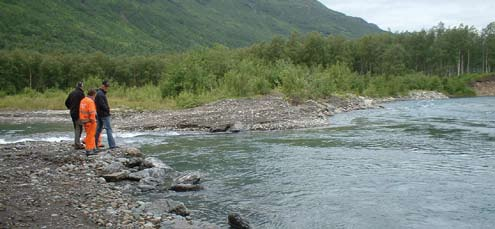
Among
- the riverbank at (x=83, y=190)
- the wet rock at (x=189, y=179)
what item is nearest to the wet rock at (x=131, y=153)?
the riverbank at (x=83, y=190)

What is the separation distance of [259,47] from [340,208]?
2919 inches

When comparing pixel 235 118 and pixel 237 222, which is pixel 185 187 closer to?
pixel 237 222

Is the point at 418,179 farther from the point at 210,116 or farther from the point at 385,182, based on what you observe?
the point at 210,116

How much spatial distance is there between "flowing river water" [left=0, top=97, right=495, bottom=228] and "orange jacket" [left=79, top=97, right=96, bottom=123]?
3.94 m

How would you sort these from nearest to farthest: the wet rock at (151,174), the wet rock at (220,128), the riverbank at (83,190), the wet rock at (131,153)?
the riverbank at (83,190), the wet rock at (151,174), the wet rock at (131,153), the wet rock at (220,128)

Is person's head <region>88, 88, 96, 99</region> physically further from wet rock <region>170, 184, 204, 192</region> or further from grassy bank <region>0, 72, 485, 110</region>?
grassy bank <region>0, 72, 485, 110</region>

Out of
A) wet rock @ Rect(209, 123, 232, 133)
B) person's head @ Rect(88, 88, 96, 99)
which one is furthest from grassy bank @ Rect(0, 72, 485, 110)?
person's head @ Rect(88, 88, 96, 99)

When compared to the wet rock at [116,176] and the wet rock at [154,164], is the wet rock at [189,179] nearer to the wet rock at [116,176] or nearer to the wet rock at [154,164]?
the wet rock at [154,164]

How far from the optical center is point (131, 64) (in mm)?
87750

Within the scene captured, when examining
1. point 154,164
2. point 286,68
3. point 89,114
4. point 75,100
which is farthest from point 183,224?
point 286,68

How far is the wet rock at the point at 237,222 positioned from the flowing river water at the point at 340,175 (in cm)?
46

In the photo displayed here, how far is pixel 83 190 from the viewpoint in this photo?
12164 millimetres

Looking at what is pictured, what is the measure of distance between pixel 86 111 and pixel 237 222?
908 cm

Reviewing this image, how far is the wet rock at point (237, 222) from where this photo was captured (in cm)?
995
